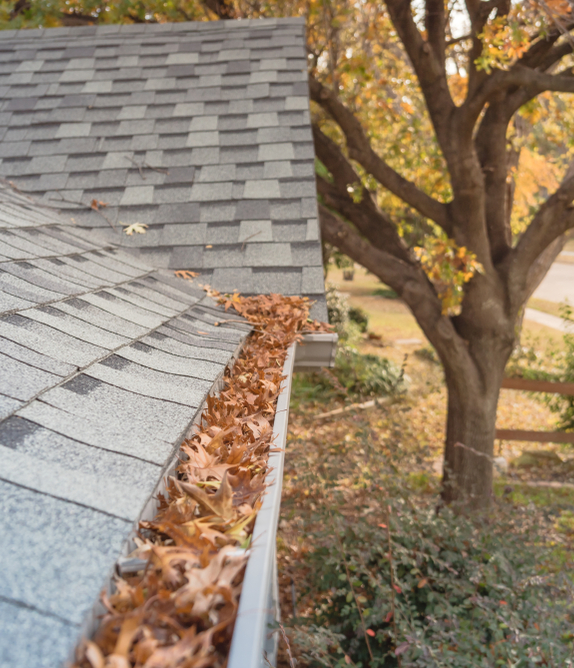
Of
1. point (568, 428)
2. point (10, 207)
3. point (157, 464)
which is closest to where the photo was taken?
point (157, 464)

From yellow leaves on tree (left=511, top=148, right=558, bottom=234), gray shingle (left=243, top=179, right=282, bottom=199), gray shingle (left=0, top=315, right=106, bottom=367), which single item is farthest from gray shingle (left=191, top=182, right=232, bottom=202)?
yellow leaves on tree (left=511, top=148, right=558, bottom=234)

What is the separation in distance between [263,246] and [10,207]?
1654 mm

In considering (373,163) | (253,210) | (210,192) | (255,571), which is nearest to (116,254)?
(210,192)

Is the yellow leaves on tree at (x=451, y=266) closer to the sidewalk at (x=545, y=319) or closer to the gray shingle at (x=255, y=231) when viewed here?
the gray shingle at (x=255, y=231)

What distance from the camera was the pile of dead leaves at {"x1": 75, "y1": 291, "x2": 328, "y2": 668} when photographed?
80 cm

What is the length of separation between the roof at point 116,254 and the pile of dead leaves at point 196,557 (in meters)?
0.07

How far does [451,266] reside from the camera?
4.77 m

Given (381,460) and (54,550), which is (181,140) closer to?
(381,460)

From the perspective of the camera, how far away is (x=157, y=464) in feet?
3.87

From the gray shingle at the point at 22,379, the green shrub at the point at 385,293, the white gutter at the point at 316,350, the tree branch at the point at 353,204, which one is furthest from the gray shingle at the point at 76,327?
the green shrub at the point at 385,293

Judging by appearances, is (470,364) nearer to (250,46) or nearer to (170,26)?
(250,46)

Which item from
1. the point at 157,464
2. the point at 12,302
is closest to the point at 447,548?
the point at 157,464

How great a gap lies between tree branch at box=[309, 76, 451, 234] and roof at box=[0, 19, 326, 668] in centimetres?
93

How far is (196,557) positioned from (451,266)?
437 cm
